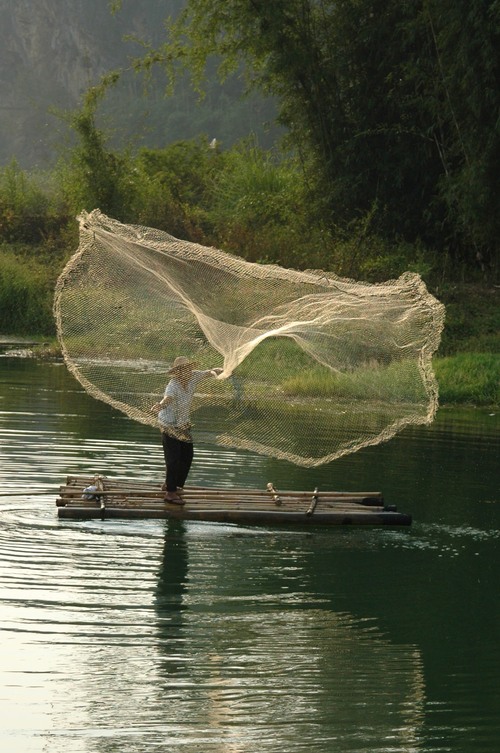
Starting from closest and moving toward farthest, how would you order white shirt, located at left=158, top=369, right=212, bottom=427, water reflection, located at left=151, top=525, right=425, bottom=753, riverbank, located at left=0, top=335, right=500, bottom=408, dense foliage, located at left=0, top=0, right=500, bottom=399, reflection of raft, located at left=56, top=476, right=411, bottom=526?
water reflection, located at left=151, top=525, right=425, bottom=753, reflection of raft, located at left=56, top=476, right=411, bottom=526, white shirt, located at left=158, top=369, right=212, bottom=427, riverbank, located at left=0, top=335, right=500, bottom=408, dense foliage, located at left=0, top=0, right=500, bottom=399

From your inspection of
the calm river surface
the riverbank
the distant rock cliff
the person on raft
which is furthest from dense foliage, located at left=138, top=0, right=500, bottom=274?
the distant rock cliff

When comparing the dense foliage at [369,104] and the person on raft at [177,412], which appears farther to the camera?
the dense foliage at [369,104]

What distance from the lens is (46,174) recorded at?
153 ft

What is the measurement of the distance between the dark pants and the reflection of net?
261mm

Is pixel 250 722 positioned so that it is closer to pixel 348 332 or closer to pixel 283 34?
pixel 348 332

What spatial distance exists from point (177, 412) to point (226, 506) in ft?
2.91

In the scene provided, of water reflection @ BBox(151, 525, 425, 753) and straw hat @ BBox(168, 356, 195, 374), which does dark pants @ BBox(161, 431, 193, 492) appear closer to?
straw hat @ BBox(168, 356, 195, 374)

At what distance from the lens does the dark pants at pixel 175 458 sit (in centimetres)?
1195

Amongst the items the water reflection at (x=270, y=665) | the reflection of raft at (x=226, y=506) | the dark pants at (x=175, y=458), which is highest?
the dark pants at (x=175, y=458)

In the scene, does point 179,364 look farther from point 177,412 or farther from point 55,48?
point 55,48

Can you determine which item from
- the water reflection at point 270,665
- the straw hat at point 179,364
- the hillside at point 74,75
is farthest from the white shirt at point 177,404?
the hillside at point 74,75

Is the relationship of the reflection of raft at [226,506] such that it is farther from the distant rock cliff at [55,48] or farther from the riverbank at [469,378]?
the distant rock cliff at [55,48]

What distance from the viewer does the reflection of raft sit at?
1155 cm

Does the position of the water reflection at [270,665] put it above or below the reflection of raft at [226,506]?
below
